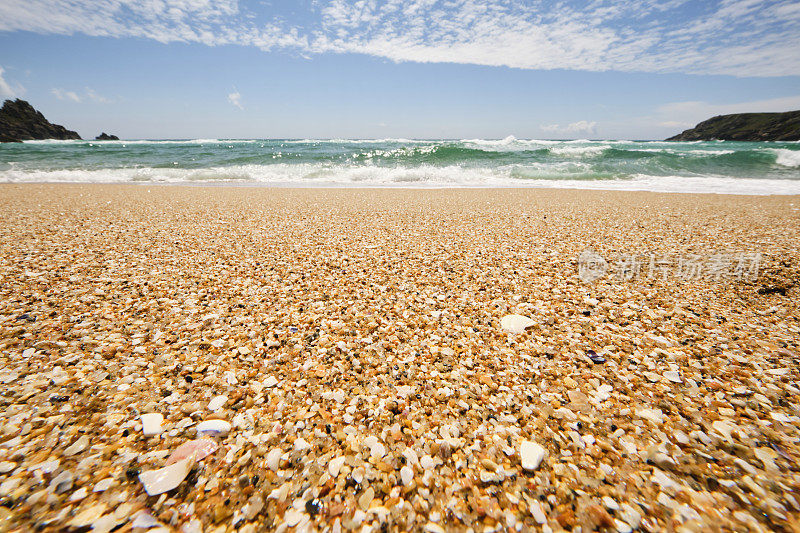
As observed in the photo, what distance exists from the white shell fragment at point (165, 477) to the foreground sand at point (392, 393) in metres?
0.02

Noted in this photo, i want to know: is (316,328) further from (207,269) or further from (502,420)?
(207,269)

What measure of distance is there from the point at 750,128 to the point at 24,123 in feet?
429

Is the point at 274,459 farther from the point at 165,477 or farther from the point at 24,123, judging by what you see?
the point at 24,123

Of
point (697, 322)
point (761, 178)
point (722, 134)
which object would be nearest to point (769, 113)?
point (722, 134)

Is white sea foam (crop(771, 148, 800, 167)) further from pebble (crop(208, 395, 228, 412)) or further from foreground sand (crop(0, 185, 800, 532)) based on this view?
pebble (crop(208, 395, 228, 412))

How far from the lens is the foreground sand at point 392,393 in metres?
1.30

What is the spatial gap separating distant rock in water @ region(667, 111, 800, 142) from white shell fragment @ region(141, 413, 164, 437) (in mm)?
79630

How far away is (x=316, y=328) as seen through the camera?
250 cm

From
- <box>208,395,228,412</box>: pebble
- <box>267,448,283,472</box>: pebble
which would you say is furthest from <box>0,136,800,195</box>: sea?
<box>267,448,283,472</box>: pebble

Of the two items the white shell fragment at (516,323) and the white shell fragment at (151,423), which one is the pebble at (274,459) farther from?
the white shell fragment at (516,323)

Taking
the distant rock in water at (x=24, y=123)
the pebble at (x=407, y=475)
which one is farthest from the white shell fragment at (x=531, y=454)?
the distant rock in water at (x=24, y=123)

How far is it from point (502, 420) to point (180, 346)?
2.13 metres

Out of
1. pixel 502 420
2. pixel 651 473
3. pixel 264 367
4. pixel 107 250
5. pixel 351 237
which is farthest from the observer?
pixel 351 237

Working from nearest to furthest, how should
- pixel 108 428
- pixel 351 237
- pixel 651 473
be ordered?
pixel 651 473, pixel 108 428, pixel 351 237
